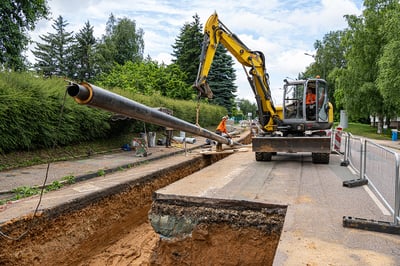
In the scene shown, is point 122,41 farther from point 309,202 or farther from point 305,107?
point 309,202

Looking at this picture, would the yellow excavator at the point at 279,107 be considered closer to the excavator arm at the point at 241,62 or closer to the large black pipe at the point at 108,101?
the excavator arm at the point at 241,62

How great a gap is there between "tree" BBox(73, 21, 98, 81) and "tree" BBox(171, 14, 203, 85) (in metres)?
13.6

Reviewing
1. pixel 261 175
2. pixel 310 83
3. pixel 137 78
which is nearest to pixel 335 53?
pixel 137 78

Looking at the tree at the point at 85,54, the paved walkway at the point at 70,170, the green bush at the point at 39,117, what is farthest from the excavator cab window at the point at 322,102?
the tree at the point at 85,54

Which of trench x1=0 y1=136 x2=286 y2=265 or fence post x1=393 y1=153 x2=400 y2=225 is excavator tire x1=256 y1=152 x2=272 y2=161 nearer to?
trench x1=0 y1=136 x2=286 y2=265

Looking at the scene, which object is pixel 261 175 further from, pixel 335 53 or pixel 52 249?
pixel 335 53

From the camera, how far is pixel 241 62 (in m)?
10.0

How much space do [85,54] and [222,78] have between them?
21.4 meters

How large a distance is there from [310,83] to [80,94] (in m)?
8.44

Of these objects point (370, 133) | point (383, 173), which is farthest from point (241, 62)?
point (370, 133)

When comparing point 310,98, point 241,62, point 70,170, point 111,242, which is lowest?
point 111,242

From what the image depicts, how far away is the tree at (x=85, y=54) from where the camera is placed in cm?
4331

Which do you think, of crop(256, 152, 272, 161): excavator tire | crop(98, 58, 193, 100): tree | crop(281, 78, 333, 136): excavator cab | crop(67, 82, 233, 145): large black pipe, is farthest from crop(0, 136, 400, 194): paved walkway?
crop(98, 58, 193, 100): tree

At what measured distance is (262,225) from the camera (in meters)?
4.86
